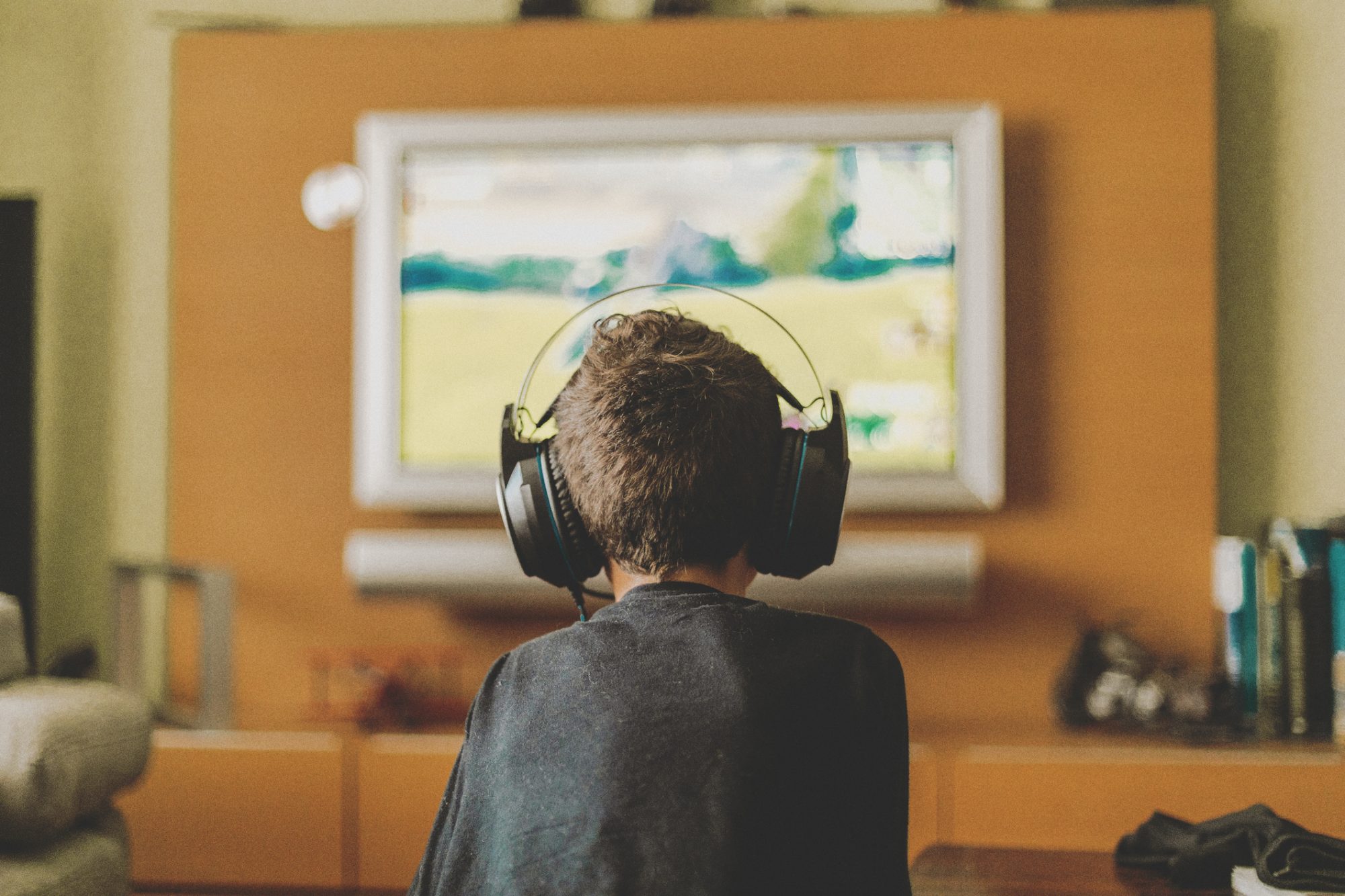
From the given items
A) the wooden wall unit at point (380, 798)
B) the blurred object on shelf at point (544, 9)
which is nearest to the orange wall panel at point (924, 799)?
the wooden wall unit at point (380, 798)

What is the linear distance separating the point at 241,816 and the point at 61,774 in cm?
90

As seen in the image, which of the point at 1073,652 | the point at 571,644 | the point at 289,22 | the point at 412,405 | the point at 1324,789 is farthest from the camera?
the point at 289,22

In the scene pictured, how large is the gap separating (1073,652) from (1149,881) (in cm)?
115

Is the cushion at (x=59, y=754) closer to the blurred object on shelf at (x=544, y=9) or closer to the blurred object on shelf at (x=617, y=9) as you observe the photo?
the blurred object on shelf at (x=544, y=9)

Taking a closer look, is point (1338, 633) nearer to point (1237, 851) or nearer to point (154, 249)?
point (1237, 851)

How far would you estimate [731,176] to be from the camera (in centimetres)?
237

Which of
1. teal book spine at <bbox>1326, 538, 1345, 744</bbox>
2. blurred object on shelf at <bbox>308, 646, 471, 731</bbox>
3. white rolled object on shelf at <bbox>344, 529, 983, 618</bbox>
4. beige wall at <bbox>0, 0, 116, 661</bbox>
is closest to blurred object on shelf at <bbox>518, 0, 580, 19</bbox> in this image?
beige wall at <bbox>0, 0, 116, 661</bbox>

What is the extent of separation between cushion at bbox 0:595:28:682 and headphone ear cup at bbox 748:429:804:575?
107 centimetres

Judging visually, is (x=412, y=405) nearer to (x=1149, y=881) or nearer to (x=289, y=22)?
(x=289, y=22)

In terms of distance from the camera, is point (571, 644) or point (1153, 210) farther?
point (1153, 210)

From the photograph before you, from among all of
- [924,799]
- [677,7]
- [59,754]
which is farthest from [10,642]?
[677,7]

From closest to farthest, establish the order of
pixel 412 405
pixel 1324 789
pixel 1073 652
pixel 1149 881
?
1. pixel 1149 881
2. pixel 1324 789
3. pixel 1073 652
4. pixel 412 405

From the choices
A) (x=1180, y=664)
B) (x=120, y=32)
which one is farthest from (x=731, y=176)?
(x=120, y=32)

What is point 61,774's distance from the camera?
1.27m
